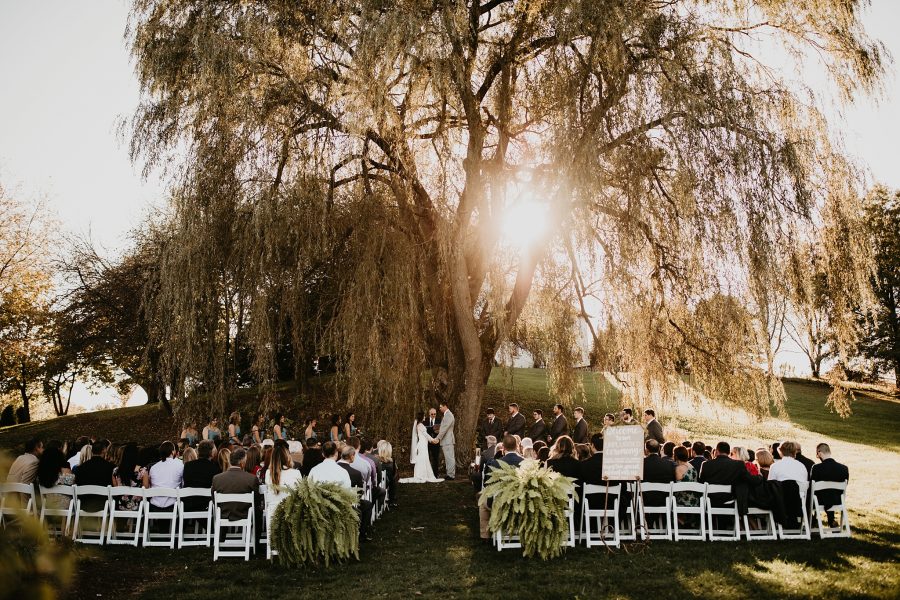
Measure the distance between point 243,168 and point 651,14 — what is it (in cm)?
840

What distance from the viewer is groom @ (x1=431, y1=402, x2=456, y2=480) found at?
14.6 meters

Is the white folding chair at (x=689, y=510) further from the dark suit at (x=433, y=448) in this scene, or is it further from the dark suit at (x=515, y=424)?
the dark suit at (x=433, y=448)

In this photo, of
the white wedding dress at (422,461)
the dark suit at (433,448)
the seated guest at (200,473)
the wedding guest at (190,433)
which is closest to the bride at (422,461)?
the white wedding dress at (422,461)

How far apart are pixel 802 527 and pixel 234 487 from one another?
7551 millimetres

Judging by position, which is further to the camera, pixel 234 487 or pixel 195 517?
pixel 195 517

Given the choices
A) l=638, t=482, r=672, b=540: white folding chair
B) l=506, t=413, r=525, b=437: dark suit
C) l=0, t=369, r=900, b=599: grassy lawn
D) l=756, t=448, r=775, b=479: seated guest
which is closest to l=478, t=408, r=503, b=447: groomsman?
l=506, t=413, r=525, b=437: dark suit

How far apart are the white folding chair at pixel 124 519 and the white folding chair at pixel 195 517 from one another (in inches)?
19.9

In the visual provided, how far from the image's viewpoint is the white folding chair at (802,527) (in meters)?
8.34

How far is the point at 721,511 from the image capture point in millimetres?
8289

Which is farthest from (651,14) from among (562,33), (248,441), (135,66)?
(248,441)

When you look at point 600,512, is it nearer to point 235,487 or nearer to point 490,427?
point 235,487

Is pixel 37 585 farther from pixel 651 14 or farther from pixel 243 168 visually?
pixel 651 14

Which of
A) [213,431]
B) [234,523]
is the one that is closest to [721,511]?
[234,523]

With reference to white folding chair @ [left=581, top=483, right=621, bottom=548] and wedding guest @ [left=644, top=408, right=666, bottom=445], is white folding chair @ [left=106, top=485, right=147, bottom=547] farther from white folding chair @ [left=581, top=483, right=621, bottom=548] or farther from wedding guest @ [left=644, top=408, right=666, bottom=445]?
wedding guest @ [left=644, top=408, right=666, bottom=445]
